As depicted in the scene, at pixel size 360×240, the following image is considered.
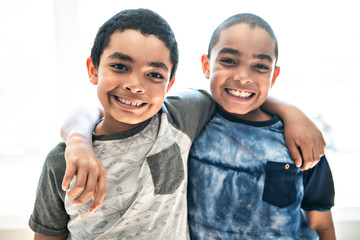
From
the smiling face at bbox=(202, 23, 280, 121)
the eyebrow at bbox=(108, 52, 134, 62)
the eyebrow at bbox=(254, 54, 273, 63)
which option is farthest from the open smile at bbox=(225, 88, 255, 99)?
the eyebrow at bbox=(108, 52, 134, 62)

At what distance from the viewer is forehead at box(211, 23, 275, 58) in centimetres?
85

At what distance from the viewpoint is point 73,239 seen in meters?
0.81

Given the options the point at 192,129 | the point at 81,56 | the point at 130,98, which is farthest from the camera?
the point at 81,56

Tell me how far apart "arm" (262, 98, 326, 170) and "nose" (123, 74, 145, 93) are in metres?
0.47

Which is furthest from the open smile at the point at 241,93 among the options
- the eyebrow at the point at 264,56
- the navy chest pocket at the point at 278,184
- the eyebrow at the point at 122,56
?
the eyebrow at the point at 122,56

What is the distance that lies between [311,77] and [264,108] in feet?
1.70

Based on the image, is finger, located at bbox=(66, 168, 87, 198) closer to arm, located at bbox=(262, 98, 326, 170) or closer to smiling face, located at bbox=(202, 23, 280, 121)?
smiling face, located at bbox=(202, 23, 280, 121)

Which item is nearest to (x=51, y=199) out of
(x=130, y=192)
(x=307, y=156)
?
(x=130, y=192)

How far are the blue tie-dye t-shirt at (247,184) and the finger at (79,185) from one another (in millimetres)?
368

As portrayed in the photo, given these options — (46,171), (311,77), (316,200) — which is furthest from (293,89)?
(46,171)

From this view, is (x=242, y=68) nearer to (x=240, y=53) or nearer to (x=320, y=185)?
(x=240, y=53)

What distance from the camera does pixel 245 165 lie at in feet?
2.81
